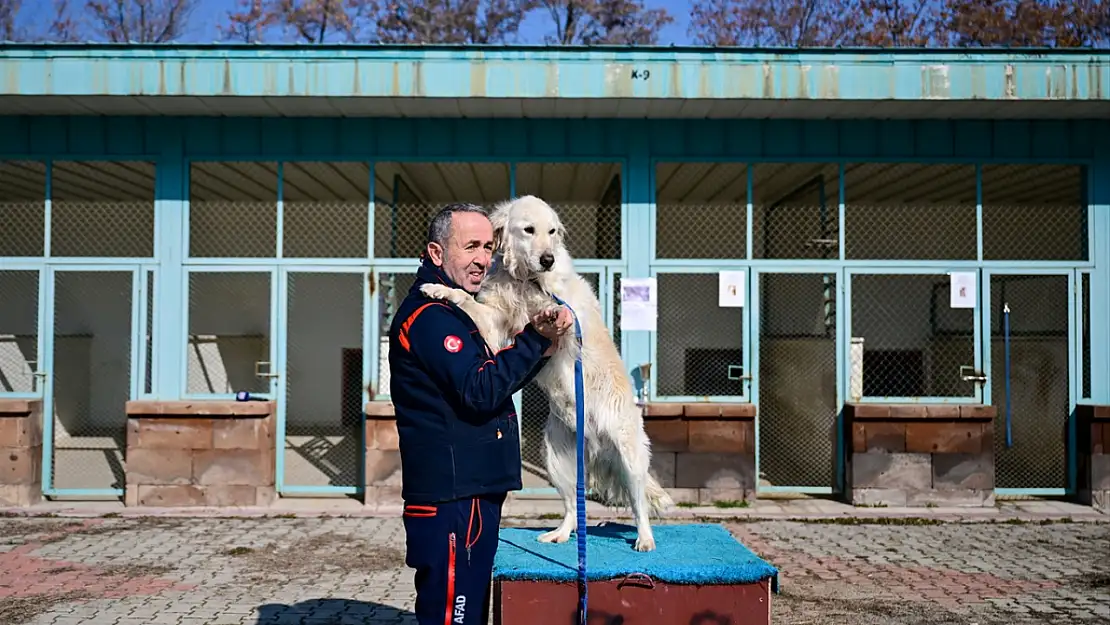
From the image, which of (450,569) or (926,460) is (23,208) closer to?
(450,569)

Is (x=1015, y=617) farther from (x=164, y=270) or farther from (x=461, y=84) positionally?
(x=164, y=270)

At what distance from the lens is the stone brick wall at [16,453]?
356 inches

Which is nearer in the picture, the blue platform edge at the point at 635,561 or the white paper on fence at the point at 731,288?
the blue platform edge at the point at 635,561

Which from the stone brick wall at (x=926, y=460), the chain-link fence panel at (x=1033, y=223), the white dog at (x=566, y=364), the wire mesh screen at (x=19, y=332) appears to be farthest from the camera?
the chain-link fence panel at (x=1033, y=223)

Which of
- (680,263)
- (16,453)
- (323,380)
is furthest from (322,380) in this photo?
(680,263)

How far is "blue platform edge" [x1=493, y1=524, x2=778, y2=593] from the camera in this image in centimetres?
417

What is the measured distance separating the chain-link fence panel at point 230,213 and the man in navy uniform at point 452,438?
673 cm

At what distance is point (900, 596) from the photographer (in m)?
6.13

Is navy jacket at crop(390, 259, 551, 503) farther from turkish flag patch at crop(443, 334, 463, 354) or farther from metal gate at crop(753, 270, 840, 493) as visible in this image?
metal gate at crop(753, 270, 840, 493)

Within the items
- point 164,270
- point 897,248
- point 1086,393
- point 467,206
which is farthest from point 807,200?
point 467,206

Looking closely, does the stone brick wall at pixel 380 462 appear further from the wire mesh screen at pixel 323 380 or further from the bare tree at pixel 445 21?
the bare tree at pixel 445 21

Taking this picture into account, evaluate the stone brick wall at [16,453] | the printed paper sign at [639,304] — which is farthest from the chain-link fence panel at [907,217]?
the stone brick wall at [16,453]

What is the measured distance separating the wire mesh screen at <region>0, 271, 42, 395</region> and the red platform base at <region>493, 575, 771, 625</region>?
708 centimetres

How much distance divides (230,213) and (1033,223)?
7.87 meters
